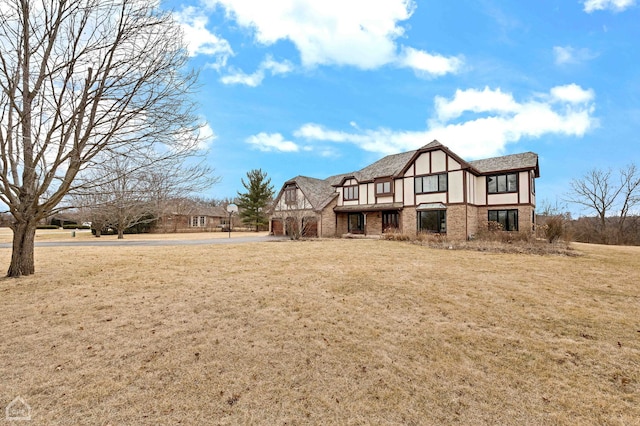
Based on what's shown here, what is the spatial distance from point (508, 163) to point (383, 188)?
31.5 feet

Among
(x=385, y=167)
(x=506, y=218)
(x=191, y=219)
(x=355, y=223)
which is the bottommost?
(x=355, y=223)

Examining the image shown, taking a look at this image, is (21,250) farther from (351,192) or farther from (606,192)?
(606,192)

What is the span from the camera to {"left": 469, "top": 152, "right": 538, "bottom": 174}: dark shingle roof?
20706 millimetres

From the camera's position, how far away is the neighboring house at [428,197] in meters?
21.2

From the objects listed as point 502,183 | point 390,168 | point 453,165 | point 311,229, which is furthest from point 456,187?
point 311,229

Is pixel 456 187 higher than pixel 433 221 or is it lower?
higher

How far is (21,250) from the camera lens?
856cm

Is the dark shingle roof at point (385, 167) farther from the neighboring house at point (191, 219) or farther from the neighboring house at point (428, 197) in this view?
the neighboring house at point (191, 219)

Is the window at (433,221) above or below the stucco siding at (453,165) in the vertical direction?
below

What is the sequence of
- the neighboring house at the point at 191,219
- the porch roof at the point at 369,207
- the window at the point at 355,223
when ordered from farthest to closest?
the neighboring house at the point at 191,219
the window at the point at 355,223
the porch roof at the point at 369,207

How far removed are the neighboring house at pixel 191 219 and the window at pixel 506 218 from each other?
112ft

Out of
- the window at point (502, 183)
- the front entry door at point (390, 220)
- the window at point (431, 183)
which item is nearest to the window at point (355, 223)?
the front entry door at point (390, 220)

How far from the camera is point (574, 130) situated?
22.1 meters

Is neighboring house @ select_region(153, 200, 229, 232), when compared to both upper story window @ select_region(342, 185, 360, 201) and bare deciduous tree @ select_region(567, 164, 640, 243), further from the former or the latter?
bare deciduous tree @ select_region(567, 164, 640, 243)
